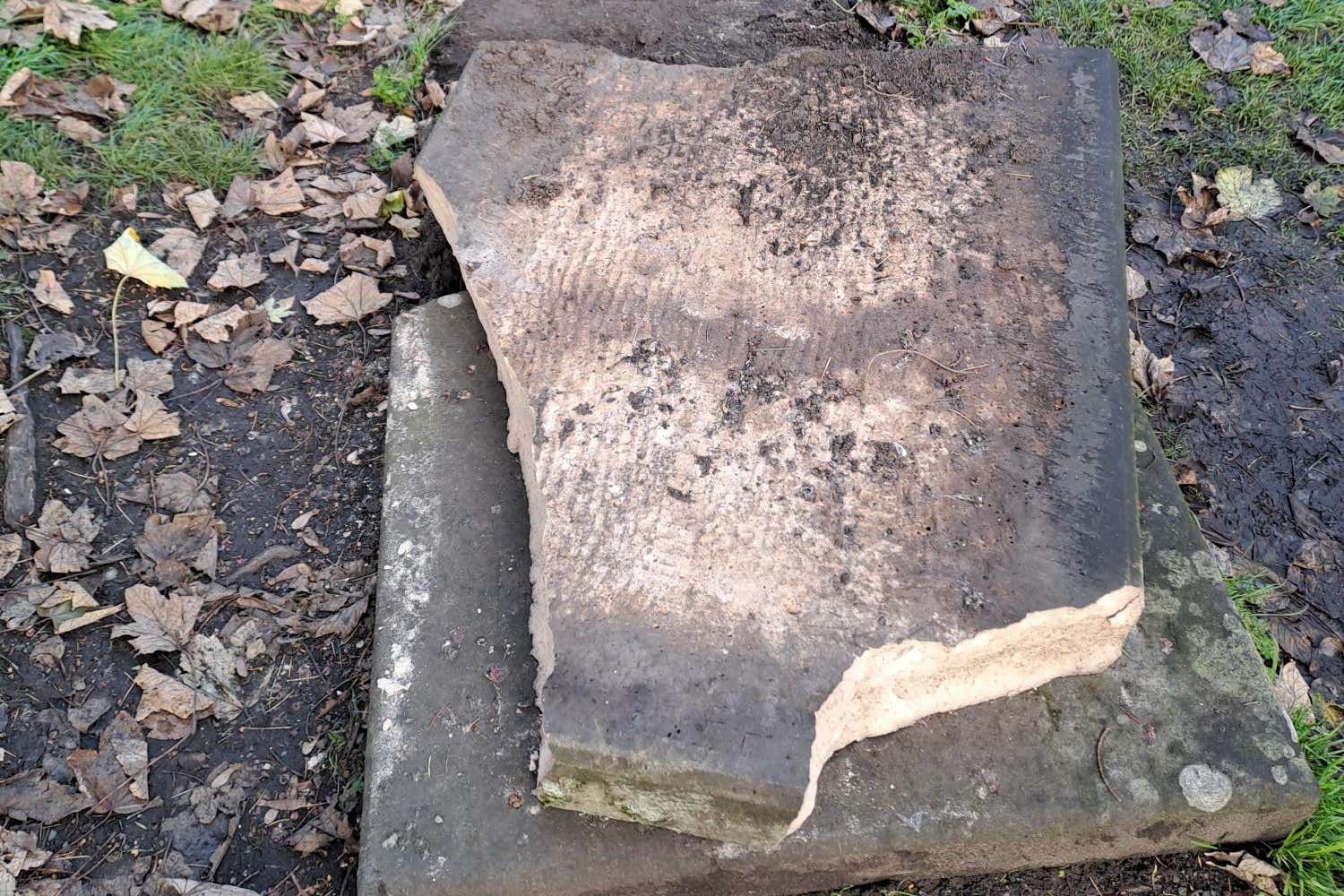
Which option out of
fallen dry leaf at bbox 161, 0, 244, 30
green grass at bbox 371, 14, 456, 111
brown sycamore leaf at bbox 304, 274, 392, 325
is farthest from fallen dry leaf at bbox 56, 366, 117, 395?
fallen dry leaf at bbox 161, 0, 244, 30

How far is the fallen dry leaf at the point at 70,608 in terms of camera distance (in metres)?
2.31

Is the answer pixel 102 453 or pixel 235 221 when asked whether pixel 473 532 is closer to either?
pixel 102 453

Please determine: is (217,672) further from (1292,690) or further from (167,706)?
(1292,690)

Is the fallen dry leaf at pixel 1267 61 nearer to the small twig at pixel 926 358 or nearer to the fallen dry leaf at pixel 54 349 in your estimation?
the small twig at pixel 926 358

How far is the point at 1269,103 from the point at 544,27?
2.71 meters

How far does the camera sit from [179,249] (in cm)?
306

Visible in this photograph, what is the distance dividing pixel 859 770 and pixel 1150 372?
1.69 m

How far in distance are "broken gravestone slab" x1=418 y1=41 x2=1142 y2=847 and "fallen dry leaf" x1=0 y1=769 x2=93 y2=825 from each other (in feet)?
3.62

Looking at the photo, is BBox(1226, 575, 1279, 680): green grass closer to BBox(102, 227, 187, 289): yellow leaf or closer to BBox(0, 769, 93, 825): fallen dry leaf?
BBox(0, 769, 93, 825): fallen dry leaf

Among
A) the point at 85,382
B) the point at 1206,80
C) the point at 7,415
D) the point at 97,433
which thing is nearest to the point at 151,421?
the point at 97,433

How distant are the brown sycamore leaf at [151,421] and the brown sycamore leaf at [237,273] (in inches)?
18.0

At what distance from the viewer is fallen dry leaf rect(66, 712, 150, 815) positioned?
2090mm

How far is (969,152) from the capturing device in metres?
2.55

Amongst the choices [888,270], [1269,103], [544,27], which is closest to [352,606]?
[888,270]
